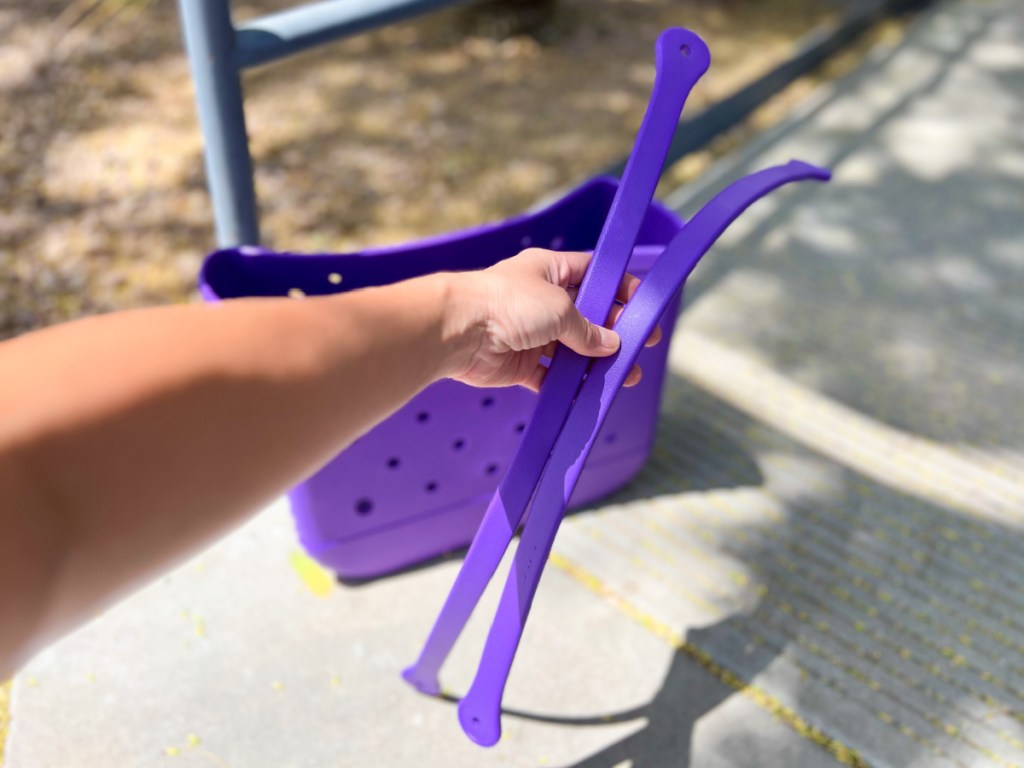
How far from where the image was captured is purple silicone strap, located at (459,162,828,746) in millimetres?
875

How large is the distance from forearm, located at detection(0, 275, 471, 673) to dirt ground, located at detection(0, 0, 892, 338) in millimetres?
1399

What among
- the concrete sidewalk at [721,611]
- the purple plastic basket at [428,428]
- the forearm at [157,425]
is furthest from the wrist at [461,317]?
the concrete sidewalk at [721,611]

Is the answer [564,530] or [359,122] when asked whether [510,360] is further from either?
[359,122]

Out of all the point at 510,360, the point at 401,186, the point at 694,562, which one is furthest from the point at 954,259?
the point at 510,360

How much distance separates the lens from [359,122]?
2.62 meters

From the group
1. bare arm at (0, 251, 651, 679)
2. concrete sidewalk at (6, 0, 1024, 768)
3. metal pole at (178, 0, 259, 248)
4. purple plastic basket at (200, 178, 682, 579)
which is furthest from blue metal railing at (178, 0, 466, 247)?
bare arm at (0, 251, 651, 679)

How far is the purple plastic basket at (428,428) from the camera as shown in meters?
1.17

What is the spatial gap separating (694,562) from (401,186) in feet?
4.62

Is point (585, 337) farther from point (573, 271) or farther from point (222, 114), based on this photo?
point (222, 114)

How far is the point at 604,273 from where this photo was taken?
906 mm

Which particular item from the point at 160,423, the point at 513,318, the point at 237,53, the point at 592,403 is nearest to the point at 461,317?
the point at 513,318

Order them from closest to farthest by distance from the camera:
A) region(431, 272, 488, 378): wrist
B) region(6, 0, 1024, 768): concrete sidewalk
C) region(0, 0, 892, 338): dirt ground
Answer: region(431, 272, 488, 378): wrist → region(6, 0, 1024, 768): concrete sidewalk → region(0, 0, 892, 338): dirt ground

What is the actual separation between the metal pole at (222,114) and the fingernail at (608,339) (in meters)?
0.66

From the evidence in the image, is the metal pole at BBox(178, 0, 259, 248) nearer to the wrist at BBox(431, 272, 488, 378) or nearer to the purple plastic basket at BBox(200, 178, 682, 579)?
the purple plastic basket at BBox(200, 178, 682, 579)
